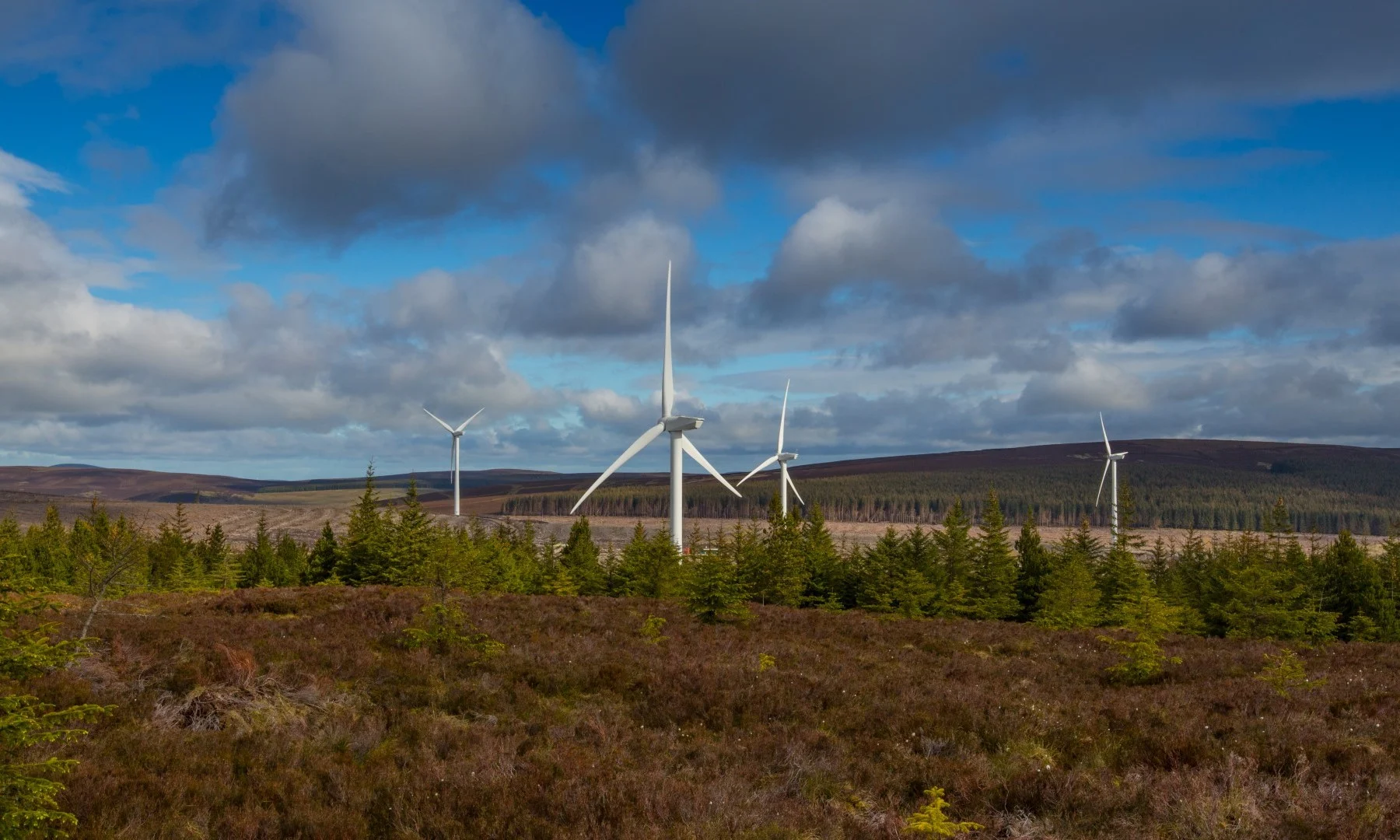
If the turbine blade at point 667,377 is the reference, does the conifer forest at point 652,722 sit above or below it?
below

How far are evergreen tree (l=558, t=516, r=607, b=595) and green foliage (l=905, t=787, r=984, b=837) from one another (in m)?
44.4

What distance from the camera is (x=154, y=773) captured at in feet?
37.7

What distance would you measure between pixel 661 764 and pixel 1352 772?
30.1ft

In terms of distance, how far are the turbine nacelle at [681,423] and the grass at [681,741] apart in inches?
1261

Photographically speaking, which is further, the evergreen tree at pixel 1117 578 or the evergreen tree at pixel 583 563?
the evergreen tree at pixel 583 563

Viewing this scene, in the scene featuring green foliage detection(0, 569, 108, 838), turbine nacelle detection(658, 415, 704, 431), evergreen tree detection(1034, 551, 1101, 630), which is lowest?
evergreen tree detection(1034, 551, 1101, 630)

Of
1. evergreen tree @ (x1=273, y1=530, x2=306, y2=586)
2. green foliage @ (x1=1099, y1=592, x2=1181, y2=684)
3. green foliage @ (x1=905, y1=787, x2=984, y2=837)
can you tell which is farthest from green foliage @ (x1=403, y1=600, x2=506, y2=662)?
evergreen tree @ (x1=273, y1=530, x2=306, y2=586)

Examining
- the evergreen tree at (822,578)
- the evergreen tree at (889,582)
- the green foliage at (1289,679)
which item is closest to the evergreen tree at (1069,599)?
the evergreen tree at (889,582)

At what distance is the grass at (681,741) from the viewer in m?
10.0

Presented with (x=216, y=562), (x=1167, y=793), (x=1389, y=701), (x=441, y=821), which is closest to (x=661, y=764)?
(x=441, y=821)

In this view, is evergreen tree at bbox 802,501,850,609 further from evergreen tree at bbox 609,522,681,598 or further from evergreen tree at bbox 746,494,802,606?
evergreen tree at bbox 609,522,681,598

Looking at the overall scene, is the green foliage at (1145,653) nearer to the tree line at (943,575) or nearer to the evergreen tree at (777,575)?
the tree line at (943,575)

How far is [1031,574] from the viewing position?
51562 millimetres

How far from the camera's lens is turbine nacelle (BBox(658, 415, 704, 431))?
55.2m
